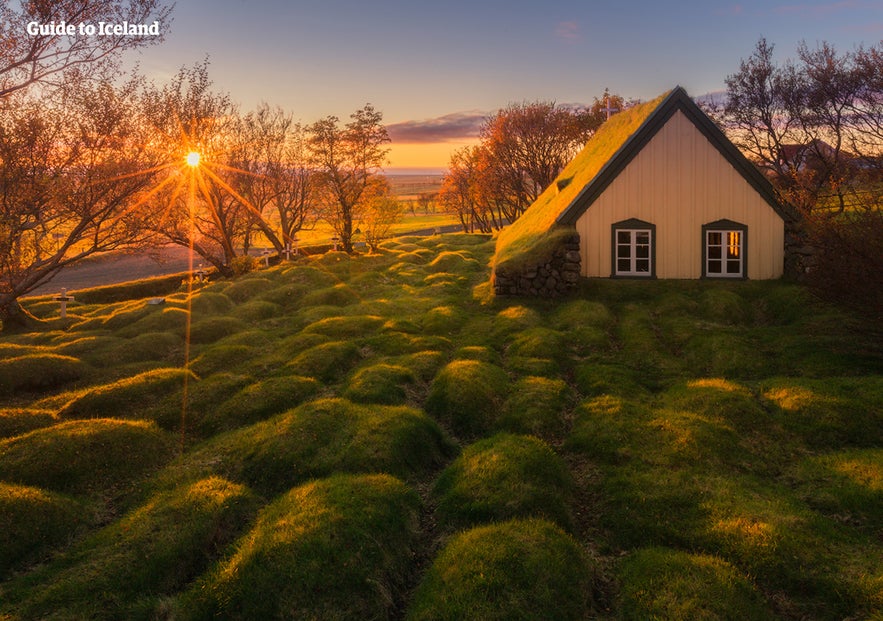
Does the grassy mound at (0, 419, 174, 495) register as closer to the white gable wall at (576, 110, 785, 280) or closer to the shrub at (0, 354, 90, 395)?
the shrub at (0, 354, 90, 395)

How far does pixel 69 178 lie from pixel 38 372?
271 inches

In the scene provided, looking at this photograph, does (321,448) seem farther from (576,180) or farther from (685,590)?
(576,180)

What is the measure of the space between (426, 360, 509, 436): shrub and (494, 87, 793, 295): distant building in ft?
31.7

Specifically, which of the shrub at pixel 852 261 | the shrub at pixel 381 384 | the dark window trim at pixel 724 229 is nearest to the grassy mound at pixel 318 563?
the shrub at pixel 381 384

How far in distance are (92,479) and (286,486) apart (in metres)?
4.48

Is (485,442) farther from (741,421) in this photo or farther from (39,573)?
(39,573)

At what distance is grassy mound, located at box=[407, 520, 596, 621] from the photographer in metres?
6.85

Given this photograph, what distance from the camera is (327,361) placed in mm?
17938

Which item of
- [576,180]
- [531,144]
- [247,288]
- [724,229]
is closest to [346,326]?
[247,288]

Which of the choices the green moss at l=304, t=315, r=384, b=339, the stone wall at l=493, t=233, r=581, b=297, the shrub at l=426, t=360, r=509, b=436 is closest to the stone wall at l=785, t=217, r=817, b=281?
the stone wall at l=493, t=233, r=581, b=297

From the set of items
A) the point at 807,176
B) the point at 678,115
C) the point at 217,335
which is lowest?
the point at 217,335

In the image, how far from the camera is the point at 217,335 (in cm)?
2322

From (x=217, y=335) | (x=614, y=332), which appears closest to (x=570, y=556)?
(x=614, y=332)

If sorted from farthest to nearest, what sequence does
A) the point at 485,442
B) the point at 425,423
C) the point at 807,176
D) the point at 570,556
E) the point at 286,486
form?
1. the point at 807,176
2. the point at 425,423
3. the point at 485,442
4. the point at 286,486
5. the point at 570,556
